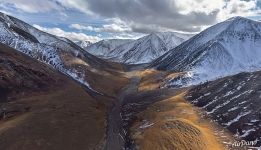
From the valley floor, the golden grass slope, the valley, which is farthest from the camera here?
the valley

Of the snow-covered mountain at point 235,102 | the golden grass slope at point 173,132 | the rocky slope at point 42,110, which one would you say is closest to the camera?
the golden grass slope at point 173,132

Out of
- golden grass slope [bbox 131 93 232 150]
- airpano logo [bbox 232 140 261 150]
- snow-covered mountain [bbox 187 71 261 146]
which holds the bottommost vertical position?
airpano logo [bbox 232 140 261 150]

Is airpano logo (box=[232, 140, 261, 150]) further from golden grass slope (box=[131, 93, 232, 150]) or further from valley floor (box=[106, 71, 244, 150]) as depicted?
golden grass slope (box=[131, 93, 232, 150])

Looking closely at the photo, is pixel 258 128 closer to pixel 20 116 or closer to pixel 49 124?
pixel 49 124

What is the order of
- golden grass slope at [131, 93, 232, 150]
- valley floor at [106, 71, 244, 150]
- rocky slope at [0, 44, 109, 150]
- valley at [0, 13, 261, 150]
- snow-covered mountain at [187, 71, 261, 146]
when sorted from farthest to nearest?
1. snow-covered mountain at [187, 71, 261, 146]
2. valley at [0, 13, 261, 150]
3. valley floor at [106, 71, 244, 150]
4. rocky slope at [0, 44, 109, 150]
5. golden grass slope at [131, 93, 232, 150]

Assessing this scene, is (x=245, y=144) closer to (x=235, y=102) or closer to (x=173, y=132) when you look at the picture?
(x=173, y=132)

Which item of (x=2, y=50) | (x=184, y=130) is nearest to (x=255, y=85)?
(x=184, y=130)

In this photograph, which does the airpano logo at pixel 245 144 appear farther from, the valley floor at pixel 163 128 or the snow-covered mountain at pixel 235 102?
the snow-covered mountain at pixel 235 102

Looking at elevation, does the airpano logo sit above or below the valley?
below

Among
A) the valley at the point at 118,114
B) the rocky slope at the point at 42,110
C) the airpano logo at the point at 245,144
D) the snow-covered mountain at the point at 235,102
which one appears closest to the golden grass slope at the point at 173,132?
the valley at the point at 118,114

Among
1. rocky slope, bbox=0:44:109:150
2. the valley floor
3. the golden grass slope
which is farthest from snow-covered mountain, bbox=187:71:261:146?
rocky slope, bbox=0:44:109:150

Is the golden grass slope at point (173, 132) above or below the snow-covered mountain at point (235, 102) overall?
below
